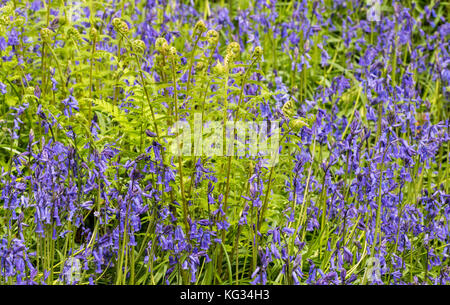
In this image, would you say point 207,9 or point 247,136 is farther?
point 207,9

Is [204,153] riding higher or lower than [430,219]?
higher

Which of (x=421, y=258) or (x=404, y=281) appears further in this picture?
(x=421, y=258)

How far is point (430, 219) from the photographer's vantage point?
10.9ft

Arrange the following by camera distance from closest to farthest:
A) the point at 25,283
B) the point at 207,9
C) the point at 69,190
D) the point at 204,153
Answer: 1. the point at 25,283
2. the point at 69,190
3. the point at 204,153
4. the point at 207,9

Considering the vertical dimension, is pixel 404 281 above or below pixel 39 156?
below

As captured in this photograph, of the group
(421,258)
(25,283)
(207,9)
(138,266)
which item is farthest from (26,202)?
(207,9)

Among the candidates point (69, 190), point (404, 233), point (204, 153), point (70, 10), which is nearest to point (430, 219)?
point (404, 233)

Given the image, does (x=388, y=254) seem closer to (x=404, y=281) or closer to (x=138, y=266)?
(x=404, y=281)

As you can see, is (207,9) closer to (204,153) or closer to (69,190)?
(204,153)

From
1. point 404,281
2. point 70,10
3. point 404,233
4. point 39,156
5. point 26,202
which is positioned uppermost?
point 70,10

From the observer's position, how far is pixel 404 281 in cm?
343

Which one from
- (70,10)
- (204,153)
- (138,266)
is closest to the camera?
(204,153)

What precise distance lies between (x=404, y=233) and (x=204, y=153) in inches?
45.3
